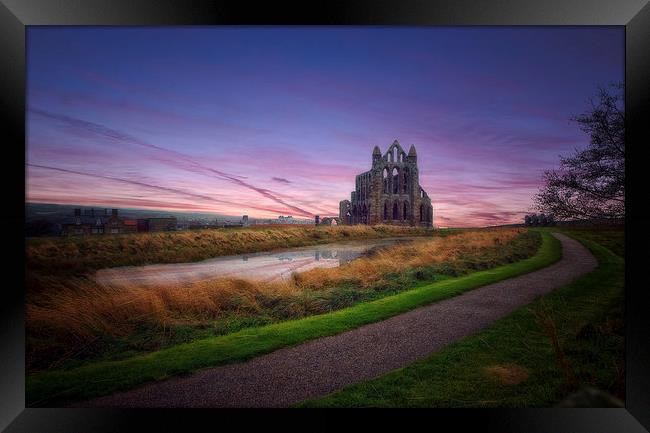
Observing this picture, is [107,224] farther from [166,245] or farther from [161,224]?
[166,245]

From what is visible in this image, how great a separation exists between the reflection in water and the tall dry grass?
224 mm

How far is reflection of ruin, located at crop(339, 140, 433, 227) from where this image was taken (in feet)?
26.6

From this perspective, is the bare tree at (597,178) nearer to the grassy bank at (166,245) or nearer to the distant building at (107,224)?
the grassy bank at (166,245)

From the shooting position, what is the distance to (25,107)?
5.99 meters

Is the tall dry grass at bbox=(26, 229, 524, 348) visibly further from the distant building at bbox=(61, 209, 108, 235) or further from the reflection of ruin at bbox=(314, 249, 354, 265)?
the distant building at bbox=(61, 209, 108, 235)

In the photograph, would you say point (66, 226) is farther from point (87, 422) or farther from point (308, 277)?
point (308, 277)

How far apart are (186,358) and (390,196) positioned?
7.62m

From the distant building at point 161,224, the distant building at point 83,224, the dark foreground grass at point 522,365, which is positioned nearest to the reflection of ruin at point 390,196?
the dark foreground grass at point 522,365

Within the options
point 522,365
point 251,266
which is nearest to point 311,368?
point 522,365

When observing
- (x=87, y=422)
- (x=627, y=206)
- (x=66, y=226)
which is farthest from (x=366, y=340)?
(x=66, y=226)

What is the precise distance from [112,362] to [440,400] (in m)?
5.62

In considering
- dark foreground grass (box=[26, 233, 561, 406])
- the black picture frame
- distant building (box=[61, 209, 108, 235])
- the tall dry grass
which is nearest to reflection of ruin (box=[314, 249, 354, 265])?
the tall dry grass
